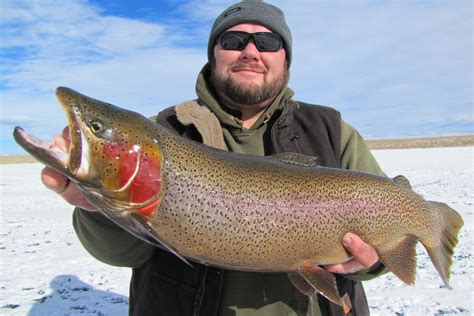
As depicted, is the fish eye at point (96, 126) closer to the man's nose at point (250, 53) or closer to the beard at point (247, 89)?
the beard at point (247, 89)

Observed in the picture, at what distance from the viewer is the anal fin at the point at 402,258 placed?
110 inches

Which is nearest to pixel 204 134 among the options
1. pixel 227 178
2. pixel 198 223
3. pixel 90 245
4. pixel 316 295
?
pixel 227 178

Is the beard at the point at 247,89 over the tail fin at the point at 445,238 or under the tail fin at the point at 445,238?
over

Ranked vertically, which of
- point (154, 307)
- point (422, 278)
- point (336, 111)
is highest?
point (336, 111)

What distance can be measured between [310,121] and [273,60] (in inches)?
22.5

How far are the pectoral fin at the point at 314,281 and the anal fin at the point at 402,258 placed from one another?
0.43m

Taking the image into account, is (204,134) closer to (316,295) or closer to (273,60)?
(273,60)

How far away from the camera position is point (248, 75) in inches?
123

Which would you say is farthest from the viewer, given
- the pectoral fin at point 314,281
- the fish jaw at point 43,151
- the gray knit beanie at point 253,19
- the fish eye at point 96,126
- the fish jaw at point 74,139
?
the gray knit beanie at point 253,19

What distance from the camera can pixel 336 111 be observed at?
321 cm

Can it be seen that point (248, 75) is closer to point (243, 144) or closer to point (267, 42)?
point (267, 42)

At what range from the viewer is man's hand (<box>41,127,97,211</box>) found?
2.12 m

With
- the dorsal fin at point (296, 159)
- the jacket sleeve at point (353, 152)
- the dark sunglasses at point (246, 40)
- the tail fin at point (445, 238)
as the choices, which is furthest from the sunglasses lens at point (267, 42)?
the tail fin at point (445, 238)

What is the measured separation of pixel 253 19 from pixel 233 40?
253mm
